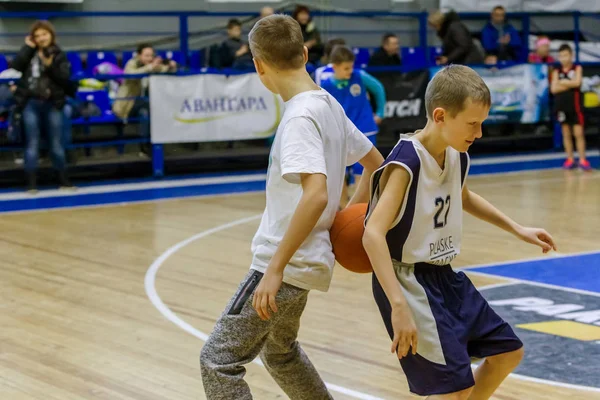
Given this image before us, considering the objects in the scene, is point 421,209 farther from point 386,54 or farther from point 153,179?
point 386,54

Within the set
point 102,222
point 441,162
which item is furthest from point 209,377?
point 102,222

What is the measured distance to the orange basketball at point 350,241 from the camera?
3.55 metres

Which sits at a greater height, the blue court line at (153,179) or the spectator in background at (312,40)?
the spectator in background at (312,40)

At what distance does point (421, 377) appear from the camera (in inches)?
135

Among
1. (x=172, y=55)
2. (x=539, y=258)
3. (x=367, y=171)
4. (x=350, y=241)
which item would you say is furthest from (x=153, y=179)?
(x=350, y=241)

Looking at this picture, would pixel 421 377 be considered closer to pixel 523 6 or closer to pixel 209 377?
pixel 209 377

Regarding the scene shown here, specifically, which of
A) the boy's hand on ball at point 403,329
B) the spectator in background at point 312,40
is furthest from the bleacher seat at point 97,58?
the boy's hand on ball at point 403,329

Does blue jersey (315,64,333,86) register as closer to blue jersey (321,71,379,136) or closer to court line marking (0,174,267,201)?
blue jersey (321,71,379,136)

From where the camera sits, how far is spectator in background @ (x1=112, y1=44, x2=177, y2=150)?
1352 centimetres

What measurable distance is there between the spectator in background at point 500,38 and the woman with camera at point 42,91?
743cm

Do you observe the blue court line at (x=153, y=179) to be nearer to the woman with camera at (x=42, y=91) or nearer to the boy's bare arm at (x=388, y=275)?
the woman with camera at (x=42, y=91)

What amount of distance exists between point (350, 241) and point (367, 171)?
382 millimetres

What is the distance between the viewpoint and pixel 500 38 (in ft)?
55.5

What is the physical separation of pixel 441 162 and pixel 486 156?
13.1m
